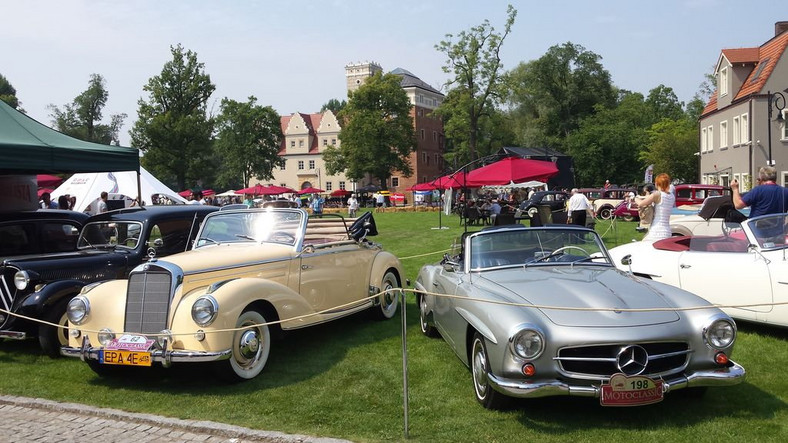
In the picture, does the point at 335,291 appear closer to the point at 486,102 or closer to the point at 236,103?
the point at 486,102

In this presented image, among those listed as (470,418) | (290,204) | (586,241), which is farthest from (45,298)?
(290,204)

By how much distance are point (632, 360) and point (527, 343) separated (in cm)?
74

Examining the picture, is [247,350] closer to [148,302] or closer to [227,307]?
[227,307]

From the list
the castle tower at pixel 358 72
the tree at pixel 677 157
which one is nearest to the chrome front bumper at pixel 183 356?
the tree at pixel 677 157

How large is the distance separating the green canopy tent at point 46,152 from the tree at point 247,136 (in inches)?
2930

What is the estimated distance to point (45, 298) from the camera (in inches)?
280

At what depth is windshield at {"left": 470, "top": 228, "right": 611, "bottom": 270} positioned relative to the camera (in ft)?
20.5

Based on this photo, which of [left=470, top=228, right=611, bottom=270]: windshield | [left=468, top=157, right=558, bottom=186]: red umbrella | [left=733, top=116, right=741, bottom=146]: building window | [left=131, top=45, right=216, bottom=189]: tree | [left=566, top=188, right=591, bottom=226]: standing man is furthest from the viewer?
[left=131, top=45, right=216, bottom=189]: tree

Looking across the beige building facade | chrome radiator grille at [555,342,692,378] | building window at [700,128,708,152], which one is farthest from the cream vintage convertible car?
building window at [700,128,708,152]

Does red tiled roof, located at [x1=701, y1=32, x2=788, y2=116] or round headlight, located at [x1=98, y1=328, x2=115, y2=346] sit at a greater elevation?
red tiled roof, located at [x1=701, y1=32, x2=788, y2=116]

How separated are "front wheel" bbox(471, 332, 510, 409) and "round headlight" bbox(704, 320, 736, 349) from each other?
1.58 m

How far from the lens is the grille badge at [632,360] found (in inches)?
175

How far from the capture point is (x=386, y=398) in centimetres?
551

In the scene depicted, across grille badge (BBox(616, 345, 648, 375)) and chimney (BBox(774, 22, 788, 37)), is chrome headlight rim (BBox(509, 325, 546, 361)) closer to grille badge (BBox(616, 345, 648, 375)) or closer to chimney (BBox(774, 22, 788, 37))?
grille badge (BBox(616, 345, 648, 375))
